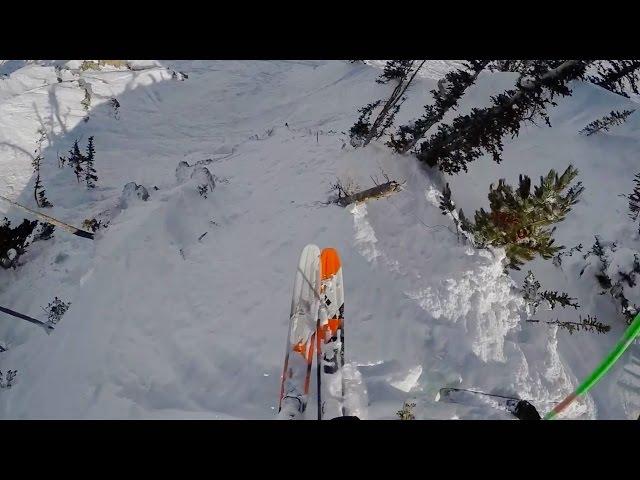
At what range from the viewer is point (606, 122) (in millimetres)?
16500

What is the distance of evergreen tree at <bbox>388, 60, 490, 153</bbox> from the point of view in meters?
10.4

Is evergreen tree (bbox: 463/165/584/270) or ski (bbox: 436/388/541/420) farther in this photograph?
evergreen tree (bbox: 463/165/584/270)

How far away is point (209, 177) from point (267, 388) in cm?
771

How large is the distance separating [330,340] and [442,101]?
8316 millimetres

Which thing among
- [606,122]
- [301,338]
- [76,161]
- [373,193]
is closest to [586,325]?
[373,193]

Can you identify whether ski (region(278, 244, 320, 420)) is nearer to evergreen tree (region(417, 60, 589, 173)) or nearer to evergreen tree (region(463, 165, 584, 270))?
evergreen tree (region(463, 165, 584, 270))

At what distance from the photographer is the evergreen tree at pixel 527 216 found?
7043 mm

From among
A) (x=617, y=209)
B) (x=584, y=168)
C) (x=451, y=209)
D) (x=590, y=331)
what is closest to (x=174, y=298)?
(x=451, y=209)

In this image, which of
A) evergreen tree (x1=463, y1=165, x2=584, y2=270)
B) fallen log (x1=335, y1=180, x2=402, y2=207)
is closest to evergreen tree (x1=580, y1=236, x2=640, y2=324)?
evergreen tree (x1=463, y1=165, x2=584, y2=270)

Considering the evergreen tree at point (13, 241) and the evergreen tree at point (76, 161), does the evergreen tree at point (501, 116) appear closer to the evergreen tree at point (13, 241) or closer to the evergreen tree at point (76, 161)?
the evergreen tree at point (13, 241)

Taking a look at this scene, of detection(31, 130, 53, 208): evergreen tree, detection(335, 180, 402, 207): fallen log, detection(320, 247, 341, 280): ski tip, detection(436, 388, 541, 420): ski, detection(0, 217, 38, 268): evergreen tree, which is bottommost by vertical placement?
detection(436, 388, 541, 420): ski

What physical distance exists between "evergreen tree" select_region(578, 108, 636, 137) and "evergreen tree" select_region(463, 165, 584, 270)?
1238 cm

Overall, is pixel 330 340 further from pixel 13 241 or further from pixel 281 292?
pixel 13 241
